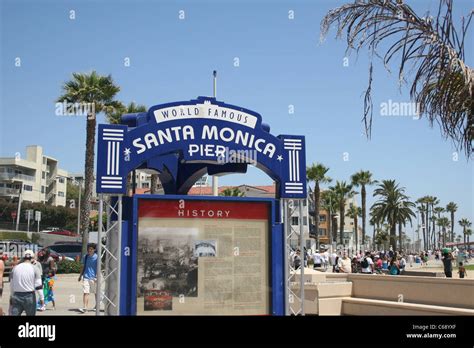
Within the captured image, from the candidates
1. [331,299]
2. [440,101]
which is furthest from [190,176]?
[440,101]

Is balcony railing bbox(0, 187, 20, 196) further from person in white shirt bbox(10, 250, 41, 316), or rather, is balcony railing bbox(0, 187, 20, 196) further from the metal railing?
person in white shirt bbox(10, 250, 41, 316)

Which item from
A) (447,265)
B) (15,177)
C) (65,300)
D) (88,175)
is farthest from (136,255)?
(15,177)

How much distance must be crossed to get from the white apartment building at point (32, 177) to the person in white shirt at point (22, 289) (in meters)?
69.6

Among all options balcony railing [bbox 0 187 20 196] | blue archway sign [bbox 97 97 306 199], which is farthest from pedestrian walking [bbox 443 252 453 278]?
balcony railing [bbox 0 187 20 196]

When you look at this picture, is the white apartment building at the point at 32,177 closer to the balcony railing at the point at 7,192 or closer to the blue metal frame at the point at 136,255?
the balcony railing at the point at 7,192

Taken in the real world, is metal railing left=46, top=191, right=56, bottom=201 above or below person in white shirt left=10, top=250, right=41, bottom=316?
above

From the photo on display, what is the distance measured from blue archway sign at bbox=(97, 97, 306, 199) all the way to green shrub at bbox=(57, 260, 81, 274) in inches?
891

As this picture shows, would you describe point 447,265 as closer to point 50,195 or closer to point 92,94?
point 92,94

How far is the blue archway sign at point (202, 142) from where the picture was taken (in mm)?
9812

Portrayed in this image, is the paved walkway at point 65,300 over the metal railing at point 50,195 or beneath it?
beneath

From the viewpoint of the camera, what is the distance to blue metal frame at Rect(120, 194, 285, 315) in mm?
9562

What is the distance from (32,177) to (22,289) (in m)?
79.3

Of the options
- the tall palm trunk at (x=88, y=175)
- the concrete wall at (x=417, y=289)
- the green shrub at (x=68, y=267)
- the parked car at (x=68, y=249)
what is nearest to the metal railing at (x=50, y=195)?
the parked car at (x=68, y=249)

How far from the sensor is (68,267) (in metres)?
31.7
